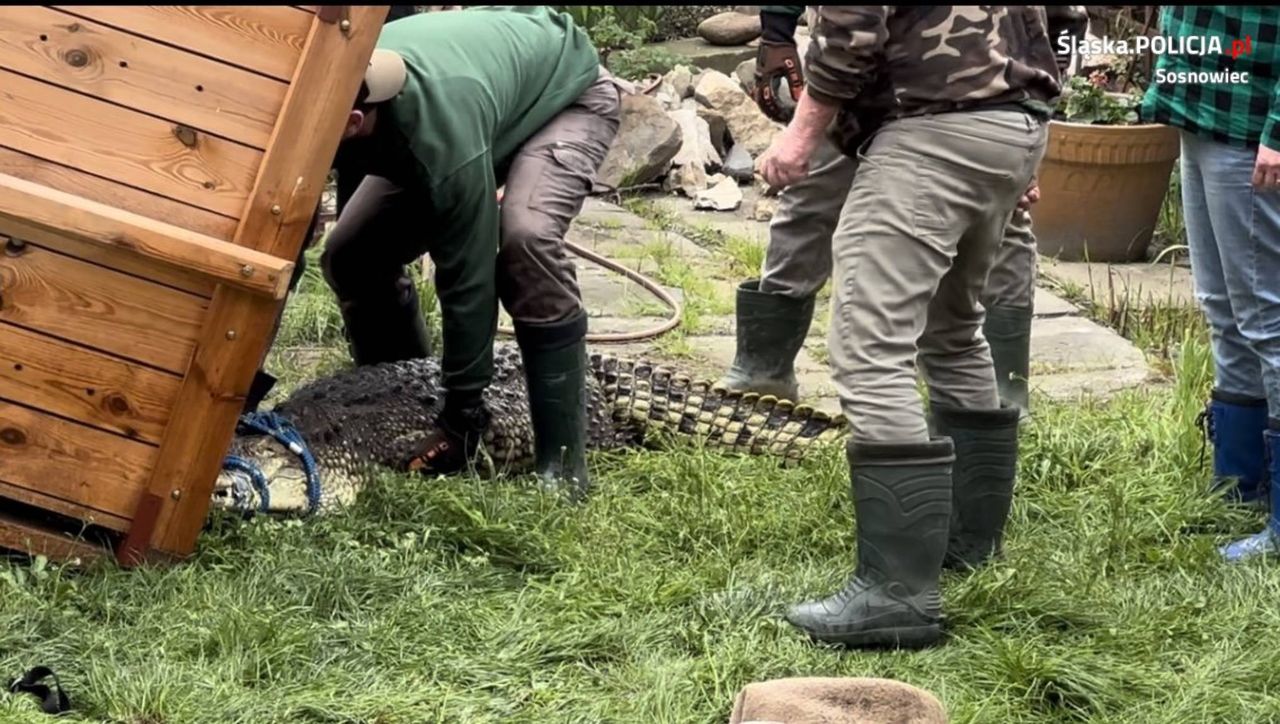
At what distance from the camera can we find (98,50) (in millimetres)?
3127

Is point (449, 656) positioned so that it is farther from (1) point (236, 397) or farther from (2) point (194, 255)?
(2) point (194, 255)

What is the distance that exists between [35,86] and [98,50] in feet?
0.52

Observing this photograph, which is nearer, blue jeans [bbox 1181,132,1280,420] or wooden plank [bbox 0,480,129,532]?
wooden plank [bbox 0,480,129,532]

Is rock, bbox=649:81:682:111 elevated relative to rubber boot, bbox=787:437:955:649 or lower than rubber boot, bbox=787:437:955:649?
elevated

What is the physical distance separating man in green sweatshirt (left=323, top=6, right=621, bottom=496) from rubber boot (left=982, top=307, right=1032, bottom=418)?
1.36 m

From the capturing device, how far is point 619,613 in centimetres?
329

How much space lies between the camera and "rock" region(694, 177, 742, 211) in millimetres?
8102

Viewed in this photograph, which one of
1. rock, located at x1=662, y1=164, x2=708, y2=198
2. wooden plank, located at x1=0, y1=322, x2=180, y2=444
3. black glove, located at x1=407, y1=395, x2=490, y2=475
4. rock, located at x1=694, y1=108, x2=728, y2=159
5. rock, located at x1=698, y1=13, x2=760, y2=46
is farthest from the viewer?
rock, located at x1=698, y1=13, x2=760, y2=46

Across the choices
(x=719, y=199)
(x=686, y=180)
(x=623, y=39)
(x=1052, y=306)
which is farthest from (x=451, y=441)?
(x=623, y=39)

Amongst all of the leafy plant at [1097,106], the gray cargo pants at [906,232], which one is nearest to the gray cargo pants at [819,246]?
the gray cargo pants at [906,232]

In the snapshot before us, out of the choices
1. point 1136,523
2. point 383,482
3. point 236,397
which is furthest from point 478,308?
point 1136,523

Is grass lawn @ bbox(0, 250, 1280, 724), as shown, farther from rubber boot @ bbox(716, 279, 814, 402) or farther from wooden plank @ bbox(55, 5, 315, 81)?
wooden plank @ bbox(55, 5, 315, 81)

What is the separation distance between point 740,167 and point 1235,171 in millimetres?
5151

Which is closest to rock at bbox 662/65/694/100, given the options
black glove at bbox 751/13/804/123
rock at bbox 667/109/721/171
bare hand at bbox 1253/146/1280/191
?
rock at bbox 667/109/721/171
